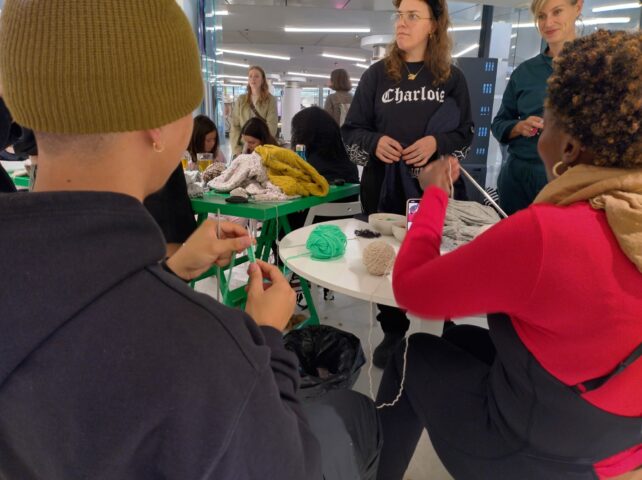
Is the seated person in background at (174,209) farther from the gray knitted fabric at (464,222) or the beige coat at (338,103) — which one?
the beige coat at (338,103)

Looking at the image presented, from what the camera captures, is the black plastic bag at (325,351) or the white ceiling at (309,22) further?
the white ceiling at (309,22)

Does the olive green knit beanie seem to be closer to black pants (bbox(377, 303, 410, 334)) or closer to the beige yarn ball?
the beige yarn ball

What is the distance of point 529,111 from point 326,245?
1.30m

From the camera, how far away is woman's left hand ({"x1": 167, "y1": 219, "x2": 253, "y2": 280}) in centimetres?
96

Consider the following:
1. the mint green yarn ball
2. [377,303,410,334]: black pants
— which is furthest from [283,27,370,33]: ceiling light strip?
the mint green yarn ball

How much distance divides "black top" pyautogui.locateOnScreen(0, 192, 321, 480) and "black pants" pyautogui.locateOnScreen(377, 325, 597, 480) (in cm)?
63

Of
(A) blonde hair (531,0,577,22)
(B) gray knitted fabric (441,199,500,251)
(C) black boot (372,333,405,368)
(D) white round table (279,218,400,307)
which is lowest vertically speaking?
(C) black boot (372,333,405,368)

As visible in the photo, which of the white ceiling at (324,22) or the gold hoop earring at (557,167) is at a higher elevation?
the white ceiling at (324,22)

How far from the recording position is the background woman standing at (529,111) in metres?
1.88

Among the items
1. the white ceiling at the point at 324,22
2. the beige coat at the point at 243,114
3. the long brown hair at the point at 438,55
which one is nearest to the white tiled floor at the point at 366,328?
the long brown hair at the point at 438,55

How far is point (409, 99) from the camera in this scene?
190 centimetres

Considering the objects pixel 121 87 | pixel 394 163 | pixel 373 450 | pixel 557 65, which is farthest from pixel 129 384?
pixel 394 163

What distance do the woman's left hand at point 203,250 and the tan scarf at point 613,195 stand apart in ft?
2.09

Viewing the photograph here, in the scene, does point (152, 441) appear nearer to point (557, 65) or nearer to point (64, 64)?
point (64, 64)
